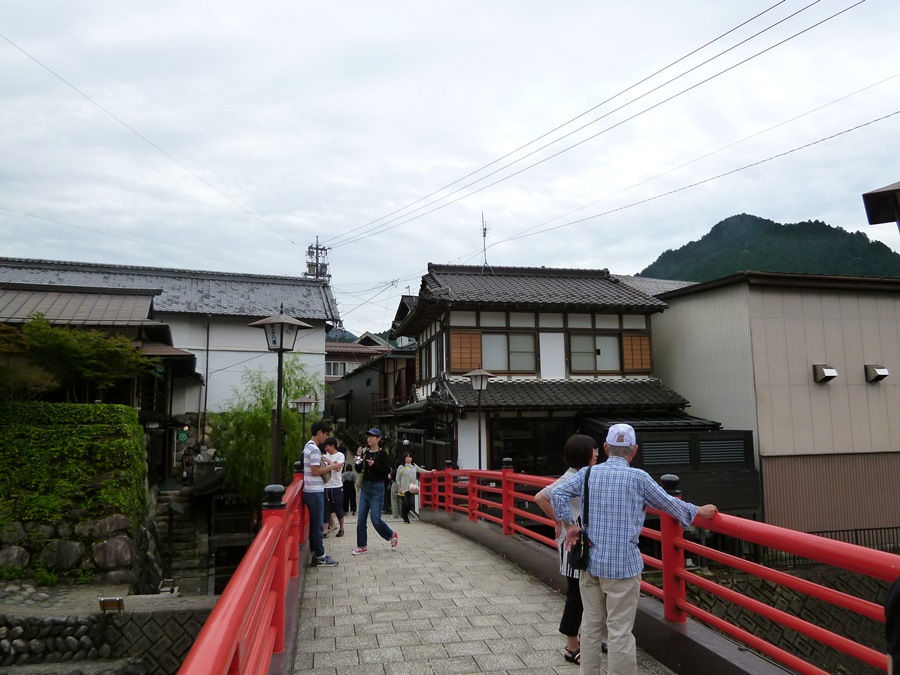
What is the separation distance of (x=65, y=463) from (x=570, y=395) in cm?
1355

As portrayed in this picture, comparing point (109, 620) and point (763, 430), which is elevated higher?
point (763, 430)

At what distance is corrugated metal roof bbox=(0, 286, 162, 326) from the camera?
52.2 feet

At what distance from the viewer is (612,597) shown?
12.6 feet

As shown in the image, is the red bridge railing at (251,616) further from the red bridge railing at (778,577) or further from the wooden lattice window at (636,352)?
the wooden lattice window at (636,352)

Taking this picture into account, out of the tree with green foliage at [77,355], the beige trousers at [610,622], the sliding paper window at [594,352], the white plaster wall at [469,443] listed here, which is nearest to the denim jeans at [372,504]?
the beige trousers at [610,622]

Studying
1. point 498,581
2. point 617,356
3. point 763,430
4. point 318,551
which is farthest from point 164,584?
point 763,430

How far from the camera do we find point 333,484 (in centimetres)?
948

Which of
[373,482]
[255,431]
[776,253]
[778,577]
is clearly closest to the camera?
[778,577]

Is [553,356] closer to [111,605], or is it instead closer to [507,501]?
[507,501]

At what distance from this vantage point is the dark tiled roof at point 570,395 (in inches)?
745

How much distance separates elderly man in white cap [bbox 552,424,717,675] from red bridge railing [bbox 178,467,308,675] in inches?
76.9

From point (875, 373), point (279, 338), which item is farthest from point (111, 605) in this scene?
point (875, 373)

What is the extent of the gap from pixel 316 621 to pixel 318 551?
95.3 inches

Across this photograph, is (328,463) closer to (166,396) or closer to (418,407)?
(418,407)
